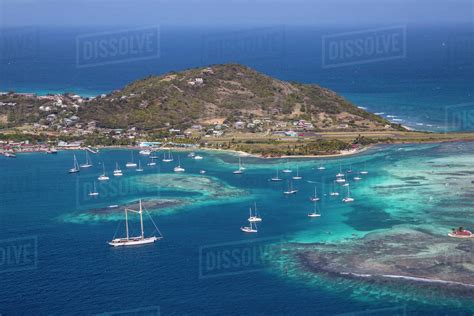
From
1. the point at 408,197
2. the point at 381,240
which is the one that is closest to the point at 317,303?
the point at 381,240

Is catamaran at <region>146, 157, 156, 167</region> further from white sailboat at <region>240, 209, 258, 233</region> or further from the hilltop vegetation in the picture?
white sailboat at <region>240, 209, 258, 233</region>

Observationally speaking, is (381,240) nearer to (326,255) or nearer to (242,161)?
(326,255)

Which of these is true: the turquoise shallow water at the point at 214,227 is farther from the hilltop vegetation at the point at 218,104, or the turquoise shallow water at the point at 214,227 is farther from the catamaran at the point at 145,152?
the hilltop vegetation at the point at 218,104

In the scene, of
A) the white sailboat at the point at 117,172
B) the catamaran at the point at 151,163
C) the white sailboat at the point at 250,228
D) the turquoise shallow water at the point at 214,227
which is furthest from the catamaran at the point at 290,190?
the white sailboat at the point at 117,172

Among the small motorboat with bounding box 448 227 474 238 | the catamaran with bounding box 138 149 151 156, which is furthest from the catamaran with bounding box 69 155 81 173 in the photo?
the small motorboat with bounding box 448 227 474 238

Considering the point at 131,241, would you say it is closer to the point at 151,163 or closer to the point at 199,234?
the point at 199,234

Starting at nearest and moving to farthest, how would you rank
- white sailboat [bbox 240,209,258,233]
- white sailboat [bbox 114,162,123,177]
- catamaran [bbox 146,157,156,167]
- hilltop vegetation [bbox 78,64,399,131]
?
white sailboat [bbox 240,209,258,233] < white sailboat [bbox 114,162,123,177] < catamaran [bbox 146,157,156,167] < hilltop vegetation [bbox 78,64,399,131]
